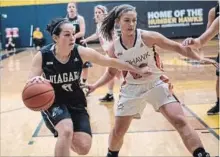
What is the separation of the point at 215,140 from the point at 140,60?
68.8 inches

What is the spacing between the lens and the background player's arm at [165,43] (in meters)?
3.85

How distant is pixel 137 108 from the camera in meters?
3.89

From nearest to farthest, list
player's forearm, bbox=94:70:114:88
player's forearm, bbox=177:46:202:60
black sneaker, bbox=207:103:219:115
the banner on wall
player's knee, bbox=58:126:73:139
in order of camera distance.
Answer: player's knee, bbox=58:126:73:139, player's forearm, bbox=177:46:202:60, player's forearm, bbox=94:70:114:88, black sneaker, bbox=207:103:219:115, the banner on wall

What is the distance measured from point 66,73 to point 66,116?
41 centimetres

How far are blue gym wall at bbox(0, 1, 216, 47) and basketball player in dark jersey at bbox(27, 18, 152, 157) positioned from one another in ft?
50.9

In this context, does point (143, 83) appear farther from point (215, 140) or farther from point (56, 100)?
point (215, 140)

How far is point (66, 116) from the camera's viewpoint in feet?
12.0

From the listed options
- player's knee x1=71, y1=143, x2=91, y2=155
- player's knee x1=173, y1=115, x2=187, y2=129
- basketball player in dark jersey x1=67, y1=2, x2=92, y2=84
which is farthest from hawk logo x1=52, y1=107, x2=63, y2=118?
basketball player in dark jersey x1=67, y1=2, x2=92, y2=84

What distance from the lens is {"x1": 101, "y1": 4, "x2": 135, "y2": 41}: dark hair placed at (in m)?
3.90

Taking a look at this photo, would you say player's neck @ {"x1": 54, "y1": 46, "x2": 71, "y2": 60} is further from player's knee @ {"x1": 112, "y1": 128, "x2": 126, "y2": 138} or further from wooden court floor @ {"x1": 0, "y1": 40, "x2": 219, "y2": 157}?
wooden court floor @ {"x1": 0, "y1": 40, "x2": 219, "y2": 157}

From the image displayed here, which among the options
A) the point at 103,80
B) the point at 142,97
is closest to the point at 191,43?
the point at 142,97

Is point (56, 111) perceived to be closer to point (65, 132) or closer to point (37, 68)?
point (65, 132)

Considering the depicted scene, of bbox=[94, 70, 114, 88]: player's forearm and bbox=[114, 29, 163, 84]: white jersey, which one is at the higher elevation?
bbox=[114, 29, 163, 84]: white jersey

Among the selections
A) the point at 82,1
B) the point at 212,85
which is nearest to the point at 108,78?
the point at 212,85
